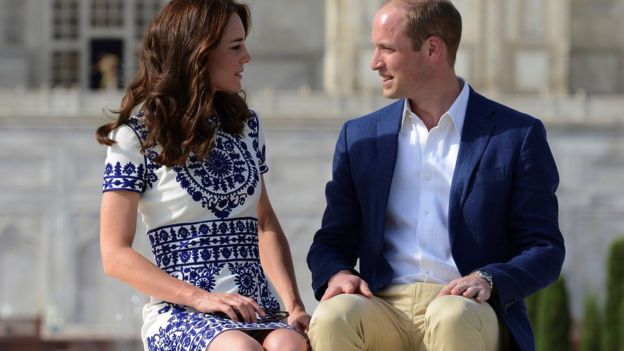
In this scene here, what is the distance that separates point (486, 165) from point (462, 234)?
0.23m

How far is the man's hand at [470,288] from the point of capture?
531cm

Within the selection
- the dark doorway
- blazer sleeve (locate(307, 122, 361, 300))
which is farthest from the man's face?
the dark doorway

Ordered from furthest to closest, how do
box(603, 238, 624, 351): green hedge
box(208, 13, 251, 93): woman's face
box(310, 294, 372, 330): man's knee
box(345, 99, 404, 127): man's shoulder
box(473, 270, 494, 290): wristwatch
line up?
box(603, 238, 624, 351): green hedge < box(345, 99, 404, 127): man's shoulder < box(208, 13, 251, 93): woman's face < box(473, 270, 494, 290): wristwatch < box(310, 294, 372, 330): man's knee

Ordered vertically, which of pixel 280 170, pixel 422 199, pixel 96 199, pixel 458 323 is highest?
pixel 422 199

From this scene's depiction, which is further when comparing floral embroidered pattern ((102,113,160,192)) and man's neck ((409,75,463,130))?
man's neck ((409,75,463,130))

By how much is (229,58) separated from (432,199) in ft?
2.53

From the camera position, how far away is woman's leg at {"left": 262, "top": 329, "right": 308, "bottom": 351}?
5.21m

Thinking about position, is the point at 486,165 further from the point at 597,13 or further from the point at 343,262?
the point at 597,13


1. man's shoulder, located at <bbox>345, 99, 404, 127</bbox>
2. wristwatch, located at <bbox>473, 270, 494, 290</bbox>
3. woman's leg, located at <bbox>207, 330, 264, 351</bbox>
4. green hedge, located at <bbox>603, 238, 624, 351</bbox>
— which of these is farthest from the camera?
green hedge, located at <bbox>603, 238, 624, 351</bbox>

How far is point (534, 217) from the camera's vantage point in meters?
5.61

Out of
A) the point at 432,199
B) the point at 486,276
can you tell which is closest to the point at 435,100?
the point at 432,199

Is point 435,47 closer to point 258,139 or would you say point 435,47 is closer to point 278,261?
point 258,139

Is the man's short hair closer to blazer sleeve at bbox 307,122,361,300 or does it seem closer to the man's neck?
the man's neck

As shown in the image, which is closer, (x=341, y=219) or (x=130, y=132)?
(x=130, y=132)
